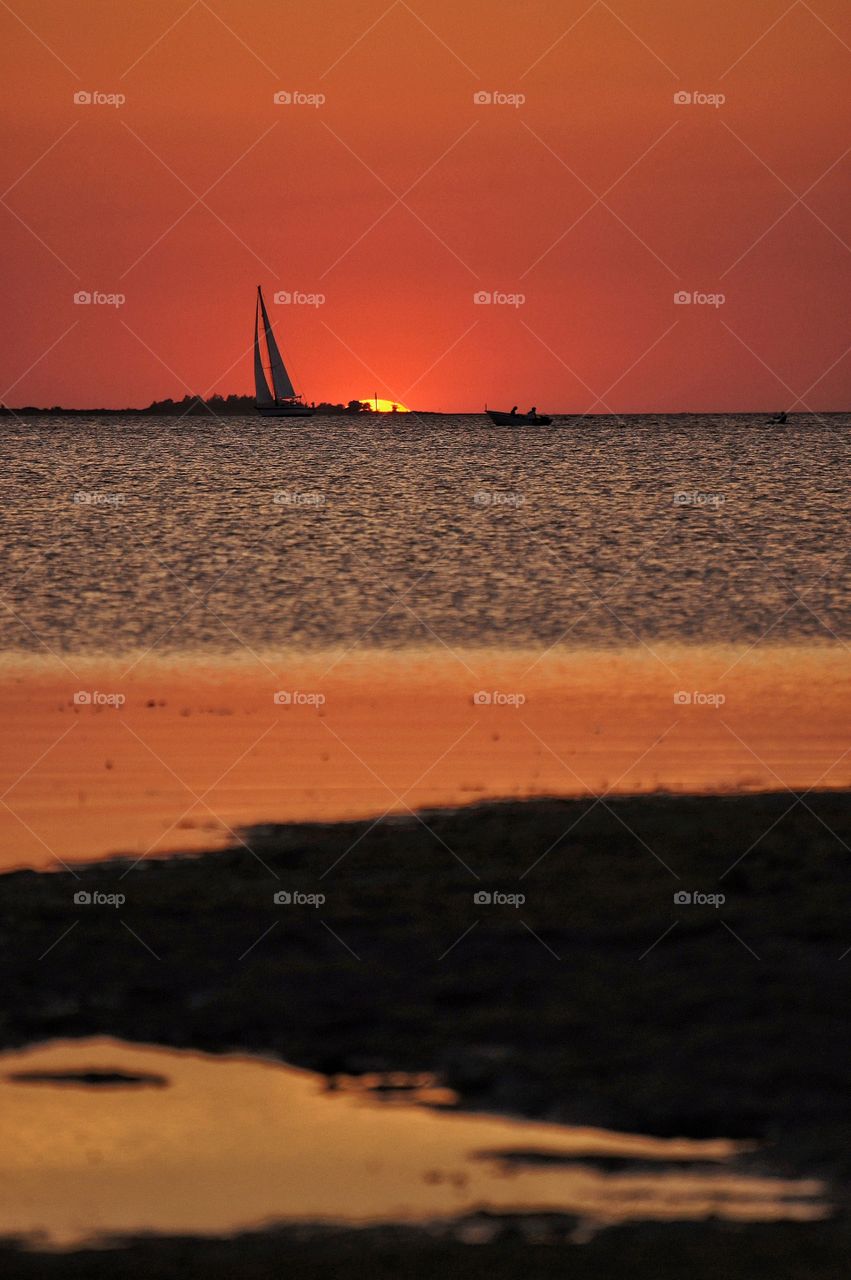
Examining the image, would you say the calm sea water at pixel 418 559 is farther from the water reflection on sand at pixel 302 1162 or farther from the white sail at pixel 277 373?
the white sail at pixel 277 373

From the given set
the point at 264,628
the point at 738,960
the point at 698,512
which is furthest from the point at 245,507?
the point at 738,960

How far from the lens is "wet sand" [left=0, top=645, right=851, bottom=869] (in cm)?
1500

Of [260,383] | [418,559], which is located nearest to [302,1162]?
[418,559]

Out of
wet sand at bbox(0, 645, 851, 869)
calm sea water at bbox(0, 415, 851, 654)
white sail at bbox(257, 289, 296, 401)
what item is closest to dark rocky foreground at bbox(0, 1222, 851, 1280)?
wet sand at bbox(0, 645, 851, 869)

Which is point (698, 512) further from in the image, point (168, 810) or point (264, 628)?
point (168, 810)

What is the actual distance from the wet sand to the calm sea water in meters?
3.01

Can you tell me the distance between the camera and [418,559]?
4288 centimetres

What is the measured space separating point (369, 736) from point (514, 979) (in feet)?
25.4

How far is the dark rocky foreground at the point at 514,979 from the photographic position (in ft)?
24.0

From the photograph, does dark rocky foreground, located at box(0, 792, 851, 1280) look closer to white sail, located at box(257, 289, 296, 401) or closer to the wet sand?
the wet sand

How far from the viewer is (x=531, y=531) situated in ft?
173

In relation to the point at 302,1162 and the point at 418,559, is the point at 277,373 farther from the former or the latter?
the point at 302,1162

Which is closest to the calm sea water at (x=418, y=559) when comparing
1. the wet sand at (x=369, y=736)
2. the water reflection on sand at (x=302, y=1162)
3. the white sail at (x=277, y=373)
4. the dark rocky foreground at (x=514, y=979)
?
the wet sand at (x=369, y=736)

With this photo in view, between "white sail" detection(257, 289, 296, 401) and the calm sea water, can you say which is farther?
"white sail" detection(257, 289, 296, 401)
